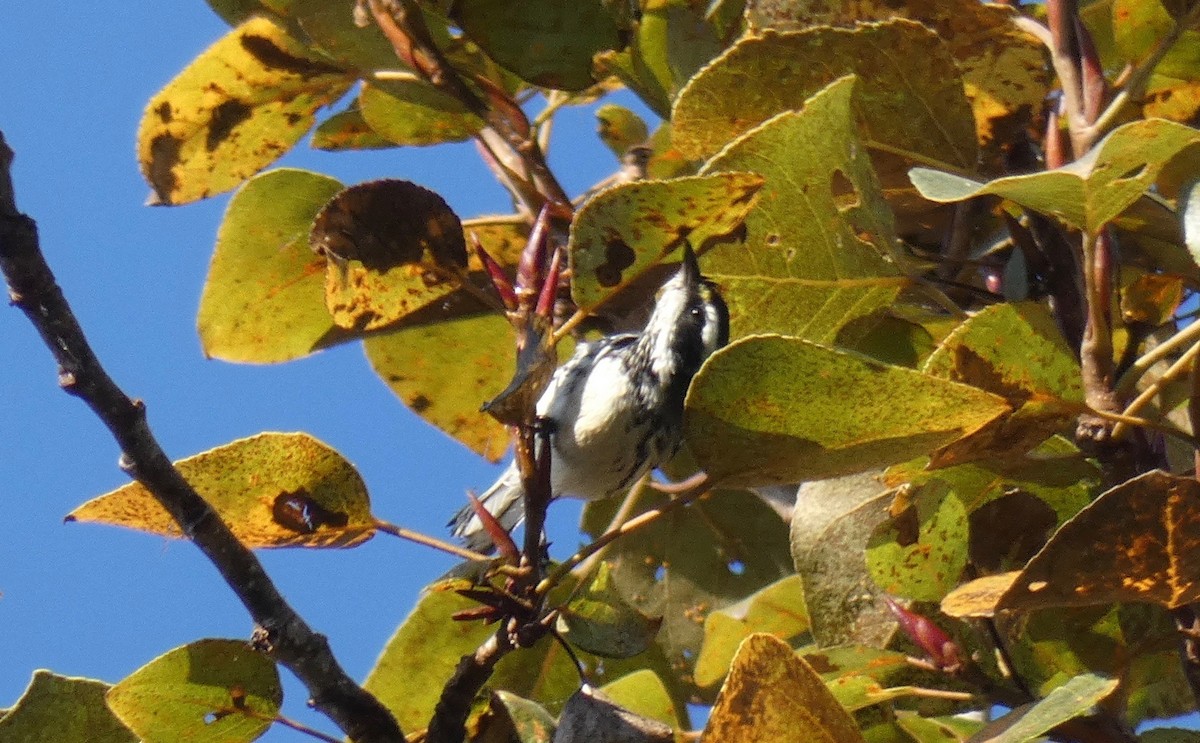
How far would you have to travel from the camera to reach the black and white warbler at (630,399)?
2057mm

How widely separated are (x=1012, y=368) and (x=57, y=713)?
86 cm

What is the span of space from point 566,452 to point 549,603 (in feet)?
2.08

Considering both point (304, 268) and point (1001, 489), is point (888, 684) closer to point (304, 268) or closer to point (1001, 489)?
point (1001, 489)

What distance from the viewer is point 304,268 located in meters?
1.60

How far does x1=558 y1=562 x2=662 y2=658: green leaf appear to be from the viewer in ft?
4.00

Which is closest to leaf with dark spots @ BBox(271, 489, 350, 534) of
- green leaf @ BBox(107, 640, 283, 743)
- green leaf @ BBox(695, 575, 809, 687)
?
green leaf @ BBox(107, 640, 283, 743)

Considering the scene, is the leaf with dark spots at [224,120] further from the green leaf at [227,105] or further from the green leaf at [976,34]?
the green leaf at [976,34]

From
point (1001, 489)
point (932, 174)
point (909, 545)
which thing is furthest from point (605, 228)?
point (1001, 489)

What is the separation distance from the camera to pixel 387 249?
121cm

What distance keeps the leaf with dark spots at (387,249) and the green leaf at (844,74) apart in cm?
27

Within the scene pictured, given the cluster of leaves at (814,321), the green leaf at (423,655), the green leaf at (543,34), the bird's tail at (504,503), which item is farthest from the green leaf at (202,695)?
the bird's tail at (504,503)

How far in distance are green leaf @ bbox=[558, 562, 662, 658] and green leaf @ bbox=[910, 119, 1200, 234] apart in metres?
0.43

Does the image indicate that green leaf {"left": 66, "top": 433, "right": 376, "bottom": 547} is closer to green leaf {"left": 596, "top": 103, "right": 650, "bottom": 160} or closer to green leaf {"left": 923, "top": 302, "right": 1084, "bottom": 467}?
green leaf {"left": 923, "top": 302, "right": 1084, "bottom": 467}

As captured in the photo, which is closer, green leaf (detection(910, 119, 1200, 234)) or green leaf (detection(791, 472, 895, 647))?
green leaf (detection(910, 119, 1200, 234))
